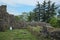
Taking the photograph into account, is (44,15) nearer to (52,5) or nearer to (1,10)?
(52,5)

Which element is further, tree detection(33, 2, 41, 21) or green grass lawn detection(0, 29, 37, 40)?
tree detection(33, 2, 41, 21)

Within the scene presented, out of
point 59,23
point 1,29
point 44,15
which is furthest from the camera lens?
point 44,15

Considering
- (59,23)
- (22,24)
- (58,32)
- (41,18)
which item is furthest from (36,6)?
(58,32)

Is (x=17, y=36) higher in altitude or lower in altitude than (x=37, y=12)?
lower

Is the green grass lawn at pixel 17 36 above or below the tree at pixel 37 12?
below

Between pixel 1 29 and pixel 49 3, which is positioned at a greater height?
pixel 49 3

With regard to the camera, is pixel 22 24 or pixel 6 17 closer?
pixel 6 17

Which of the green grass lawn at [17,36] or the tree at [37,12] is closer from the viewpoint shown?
the green grass lawn at [17,36]

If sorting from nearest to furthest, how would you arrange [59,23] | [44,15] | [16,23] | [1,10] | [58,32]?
[58,32] < [59,23] < [1,10] < [16,23] < [44,15]

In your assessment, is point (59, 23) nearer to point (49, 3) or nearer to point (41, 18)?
point (41, 18)

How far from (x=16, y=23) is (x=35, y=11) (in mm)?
21906

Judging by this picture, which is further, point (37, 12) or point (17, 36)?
point (37, 12)

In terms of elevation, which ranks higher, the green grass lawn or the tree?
the tree

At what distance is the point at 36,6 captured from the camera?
51844mm
